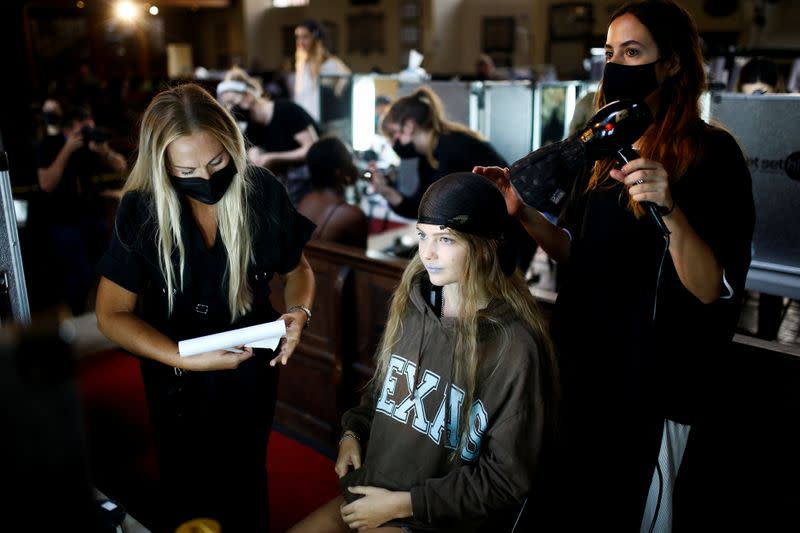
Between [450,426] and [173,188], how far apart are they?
98 centimetres

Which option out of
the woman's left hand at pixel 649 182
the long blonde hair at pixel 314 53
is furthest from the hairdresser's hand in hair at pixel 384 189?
the woman's left hand at pixel 649 182

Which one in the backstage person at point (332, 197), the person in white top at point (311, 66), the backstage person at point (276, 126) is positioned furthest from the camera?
the person in white top at point (311, 66)

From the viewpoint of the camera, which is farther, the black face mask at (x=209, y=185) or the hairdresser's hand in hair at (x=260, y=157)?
the hairdresser's hand in hair at (x=260, y=157)

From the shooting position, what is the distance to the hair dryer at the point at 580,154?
1.42 m

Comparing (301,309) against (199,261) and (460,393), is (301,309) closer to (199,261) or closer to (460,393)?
(199,261)

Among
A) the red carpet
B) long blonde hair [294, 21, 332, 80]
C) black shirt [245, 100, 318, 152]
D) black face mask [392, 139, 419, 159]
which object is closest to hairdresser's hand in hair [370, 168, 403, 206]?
black face mask [392, 139, 419, 159]

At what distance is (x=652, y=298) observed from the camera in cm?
157

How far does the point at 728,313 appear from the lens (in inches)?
61.1

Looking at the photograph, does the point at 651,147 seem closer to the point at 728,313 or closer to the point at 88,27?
the point at 728,313

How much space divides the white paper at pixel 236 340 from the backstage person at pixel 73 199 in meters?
3.11

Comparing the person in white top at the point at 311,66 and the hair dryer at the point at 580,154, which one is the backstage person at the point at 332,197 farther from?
the person in white top at the point at 311,66

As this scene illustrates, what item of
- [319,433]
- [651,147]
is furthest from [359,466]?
[319,433]

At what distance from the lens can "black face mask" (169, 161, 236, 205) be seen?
5.87 ft

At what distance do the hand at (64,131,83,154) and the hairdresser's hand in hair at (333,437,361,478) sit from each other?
3298mm
